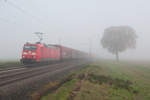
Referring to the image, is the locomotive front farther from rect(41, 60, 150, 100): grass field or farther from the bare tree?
the bare tree

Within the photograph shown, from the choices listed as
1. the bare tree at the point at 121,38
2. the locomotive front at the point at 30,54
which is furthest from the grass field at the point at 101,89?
the bare tree at the point at 121,38

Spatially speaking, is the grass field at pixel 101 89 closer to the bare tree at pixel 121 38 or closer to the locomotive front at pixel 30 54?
the locomotive front at pixel 30 54

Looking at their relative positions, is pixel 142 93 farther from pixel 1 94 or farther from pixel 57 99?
pixel 1 94

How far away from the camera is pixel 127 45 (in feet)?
123

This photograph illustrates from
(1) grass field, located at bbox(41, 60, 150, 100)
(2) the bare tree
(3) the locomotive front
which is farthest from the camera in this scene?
(2) the bare tree

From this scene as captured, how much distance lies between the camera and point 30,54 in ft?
54.7

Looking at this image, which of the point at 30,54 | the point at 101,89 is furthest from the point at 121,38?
the point at 101,89

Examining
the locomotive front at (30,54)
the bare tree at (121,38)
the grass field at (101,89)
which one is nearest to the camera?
the grass field at (101,89)

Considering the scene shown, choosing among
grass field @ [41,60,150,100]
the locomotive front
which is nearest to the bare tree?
the locomotive front

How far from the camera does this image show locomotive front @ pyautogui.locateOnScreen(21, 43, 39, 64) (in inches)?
647


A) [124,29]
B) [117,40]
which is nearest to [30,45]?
[117,40]

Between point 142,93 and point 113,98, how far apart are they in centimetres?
206

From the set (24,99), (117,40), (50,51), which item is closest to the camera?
(24,99)

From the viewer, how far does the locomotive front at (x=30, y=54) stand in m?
16.4
